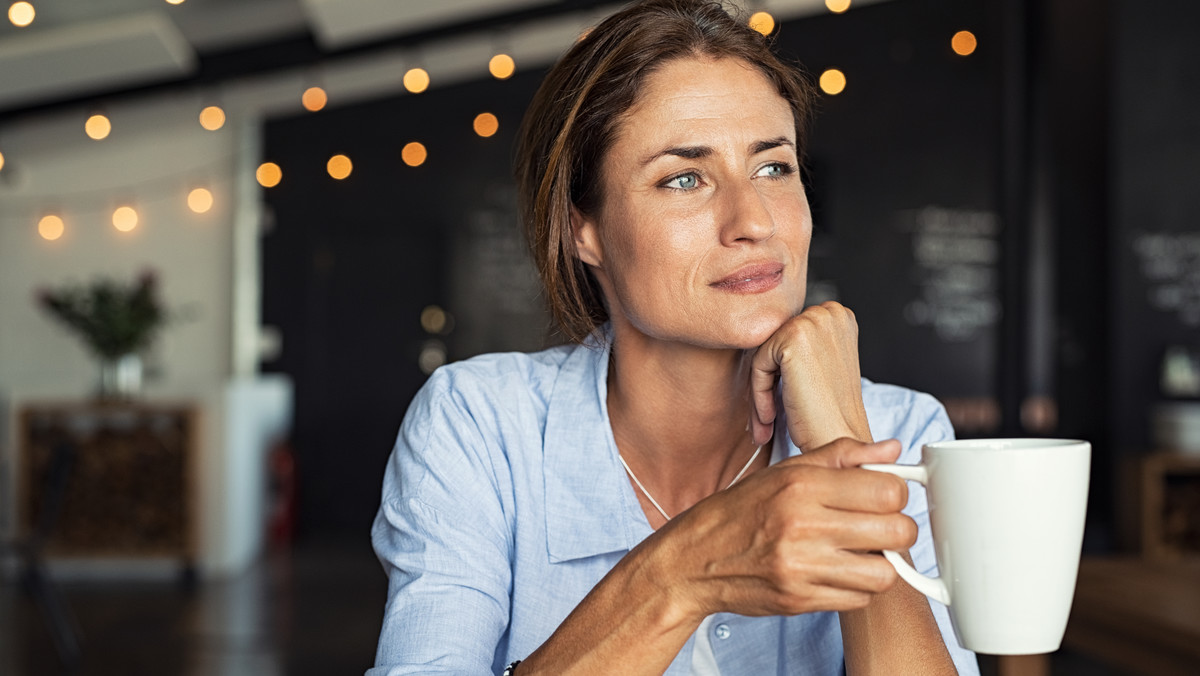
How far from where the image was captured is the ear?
1.32 m

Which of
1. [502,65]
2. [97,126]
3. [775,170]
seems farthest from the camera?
[97,126]

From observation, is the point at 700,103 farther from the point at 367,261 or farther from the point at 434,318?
the point at 367,261

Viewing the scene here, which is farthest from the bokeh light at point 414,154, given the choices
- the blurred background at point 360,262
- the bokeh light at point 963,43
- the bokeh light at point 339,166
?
the bokeh light at point 963,43

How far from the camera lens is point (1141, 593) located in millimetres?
1830

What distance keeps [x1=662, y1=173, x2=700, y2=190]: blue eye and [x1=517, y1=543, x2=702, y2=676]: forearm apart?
48 centimetres

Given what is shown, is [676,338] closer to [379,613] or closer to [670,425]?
[670,425]

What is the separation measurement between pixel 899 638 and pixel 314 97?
634 cm

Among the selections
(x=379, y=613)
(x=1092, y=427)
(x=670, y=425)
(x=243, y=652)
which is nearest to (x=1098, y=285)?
(x=1092, y=427)

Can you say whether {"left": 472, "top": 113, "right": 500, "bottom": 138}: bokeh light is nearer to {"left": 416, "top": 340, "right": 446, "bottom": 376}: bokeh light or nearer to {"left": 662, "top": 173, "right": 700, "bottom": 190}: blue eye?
{"left": 416, "top": 340, "right": 446, "bottom": 376}: bokeh light

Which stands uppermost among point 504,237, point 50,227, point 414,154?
point 414,154

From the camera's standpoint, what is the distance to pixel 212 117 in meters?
6.61

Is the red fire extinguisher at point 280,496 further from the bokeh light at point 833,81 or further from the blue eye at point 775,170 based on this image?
the blue eye at point 775,170

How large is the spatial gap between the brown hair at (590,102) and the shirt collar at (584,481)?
153mm

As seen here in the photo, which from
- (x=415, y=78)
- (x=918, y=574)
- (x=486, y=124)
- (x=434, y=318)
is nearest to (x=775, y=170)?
(x=918, y=574)
